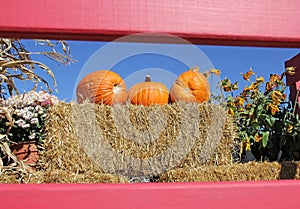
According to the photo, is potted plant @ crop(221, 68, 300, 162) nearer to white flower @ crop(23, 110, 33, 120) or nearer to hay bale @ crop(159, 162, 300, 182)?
hay bale @ crop(159, 162, 300, 182)

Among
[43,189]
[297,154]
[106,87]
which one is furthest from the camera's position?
[106,87]

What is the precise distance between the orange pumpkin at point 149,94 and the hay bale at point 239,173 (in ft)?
3.10

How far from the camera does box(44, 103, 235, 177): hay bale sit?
2.94 metres

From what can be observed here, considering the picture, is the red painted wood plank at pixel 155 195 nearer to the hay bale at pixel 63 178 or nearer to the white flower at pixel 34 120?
the hay bale at pixel 63 178

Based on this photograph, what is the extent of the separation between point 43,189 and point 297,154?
269 cm

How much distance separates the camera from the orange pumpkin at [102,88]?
11.4 feet

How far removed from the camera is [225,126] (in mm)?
3078

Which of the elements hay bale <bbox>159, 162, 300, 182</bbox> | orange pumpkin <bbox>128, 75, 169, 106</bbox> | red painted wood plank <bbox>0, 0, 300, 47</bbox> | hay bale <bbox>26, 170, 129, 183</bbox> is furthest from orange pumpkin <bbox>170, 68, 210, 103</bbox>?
red painted wood plank <bbox>0, 0, 300, 47</bbox>

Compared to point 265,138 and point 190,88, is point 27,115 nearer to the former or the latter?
point 190,88

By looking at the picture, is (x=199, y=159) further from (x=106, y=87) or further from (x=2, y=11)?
(x=2, y=11)

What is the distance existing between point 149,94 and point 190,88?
1.16 ft

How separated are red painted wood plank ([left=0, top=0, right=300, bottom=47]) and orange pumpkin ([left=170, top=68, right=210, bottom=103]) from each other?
107 inches

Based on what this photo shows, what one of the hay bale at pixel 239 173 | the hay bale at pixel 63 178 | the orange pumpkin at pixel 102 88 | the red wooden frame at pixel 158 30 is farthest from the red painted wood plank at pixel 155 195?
the orange pumpkin at pixel 102 88

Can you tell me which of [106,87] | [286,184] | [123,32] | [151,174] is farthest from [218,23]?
[106,87]
